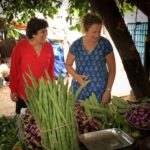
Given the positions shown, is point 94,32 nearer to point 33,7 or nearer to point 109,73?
point 109,73

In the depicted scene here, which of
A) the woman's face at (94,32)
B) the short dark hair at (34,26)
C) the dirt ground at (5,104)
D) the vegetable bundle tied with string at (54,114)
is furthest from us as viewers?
the dirt ground at (5,104)

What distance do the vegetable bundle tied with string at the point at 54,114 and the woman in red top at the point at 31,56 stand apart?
6.13 ft

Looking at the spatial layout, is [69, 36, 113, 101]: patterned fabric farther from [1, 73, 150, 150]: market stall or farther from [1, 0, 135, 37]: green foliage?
[1, 73, 150, 150]: market stall

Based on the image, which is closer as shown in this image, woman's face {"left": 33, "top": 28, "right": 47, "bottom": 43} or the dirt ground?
woman's face {"left": 33, "top": 28, "right": 47, "bottom": 43}

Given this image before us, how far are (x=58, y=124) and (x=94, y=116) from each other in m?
0.76

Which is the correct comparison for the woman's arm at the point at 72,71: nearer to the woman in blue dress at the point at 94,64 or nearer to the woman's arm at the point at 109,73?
the woman in blue dress at the point at 94,64

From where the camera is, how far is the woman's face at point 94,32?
326 cm

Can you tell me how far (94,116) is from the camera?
2.41 m

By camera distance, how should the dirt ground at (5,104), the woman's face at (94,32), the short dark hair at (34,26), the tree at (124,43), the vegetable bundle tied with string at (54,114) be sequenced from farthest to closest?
the dirt ground at (5,104), the tree at (124,43), the short dark hair at (34,26), the woman's face at (94,32), the vegetable bundle tied with string at (54,114)

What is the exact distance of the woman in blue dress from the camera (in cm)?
346

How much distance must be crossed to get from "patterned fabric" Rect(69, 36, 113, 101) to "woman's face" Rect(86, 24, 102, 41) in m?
0.13

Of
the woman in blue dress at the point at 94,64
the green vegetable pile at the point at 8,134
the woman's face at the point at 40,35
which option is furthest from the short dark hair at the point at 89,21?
the green vegetable pile at the point at 8,134

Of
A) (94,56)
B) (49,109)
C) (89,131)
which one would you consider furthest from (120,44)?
(49,109)

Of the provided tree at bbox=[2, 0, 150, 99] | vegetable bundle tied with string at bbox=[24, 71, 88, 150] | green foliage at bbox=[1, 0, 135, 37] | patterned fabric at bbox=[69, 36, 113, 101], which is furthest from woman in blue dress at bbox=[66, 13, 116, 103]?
vegetable bundle tied with string at bbox=[24, 71, 88, 150]
